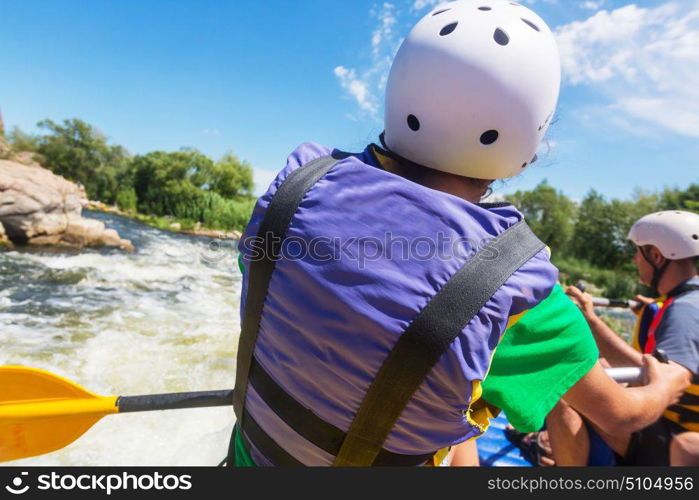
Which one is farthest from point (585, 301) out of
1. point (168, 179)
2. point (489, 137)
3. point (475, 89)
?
point (168, 179)

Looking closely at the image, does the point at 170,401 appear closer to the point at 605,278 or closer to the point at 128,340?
the point at 128,340

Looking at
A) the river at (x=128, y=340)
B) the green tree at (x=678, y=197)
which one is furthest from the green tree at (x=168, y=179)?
the green tree at (x=678, y=197)

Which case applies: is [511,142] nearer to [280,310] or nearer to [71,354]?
[280,310]

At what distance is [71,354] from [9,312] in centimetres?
283

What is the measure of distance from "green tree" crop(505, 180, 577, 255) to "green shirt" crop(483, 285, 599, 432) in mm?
40663

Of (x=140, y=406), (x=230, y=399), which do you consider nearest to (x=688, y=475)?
(x=230, y=399)

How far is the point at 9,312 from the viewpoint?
670cm

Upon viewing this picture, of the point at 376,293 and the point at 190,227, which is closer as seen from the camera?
the point at 376,293

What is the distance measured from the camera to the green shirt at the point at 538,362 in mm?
869

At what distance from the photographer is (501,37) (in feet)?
3.77

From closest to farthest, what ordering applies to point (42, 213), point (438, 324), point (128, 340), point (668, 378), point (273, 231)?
point (438, 324), point (273, 231), point (668, 378), point (128, 340), point (42, 213)

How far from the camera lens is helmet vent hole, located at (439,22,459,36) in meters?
1.17

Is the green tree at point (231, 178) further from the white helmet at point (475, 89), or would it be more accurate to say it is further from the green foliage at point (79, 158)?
the white helmet at point (475, 89)

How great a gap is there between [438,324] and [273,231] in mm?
443
